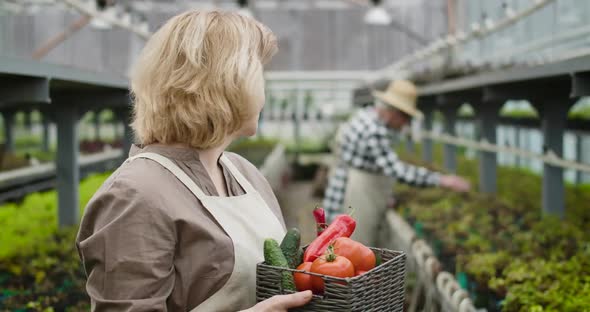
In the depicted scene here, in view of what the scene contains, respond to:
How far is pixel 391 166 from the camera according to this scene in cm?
484

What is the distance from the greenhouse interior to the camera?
138 cm

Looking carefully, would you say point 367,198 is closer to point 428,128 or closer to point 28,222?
point 28,222

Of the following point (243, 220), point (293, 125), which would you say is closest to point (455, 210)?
point (243, 220)

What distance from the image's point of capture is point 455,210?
5066mm

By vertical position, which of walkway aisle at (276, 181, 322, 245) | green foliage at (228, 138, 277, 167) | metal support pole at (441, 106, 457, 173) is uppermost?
metal support pole at (441, 106, 457, 173)

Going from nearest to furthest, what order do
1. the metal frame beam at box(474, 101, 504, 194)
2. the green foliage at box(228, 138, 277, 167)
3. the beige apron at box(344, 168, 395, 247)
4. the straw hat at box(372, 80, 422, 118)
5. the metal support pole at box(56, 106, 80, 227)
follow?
the metal support pole at box(56, 106, 80, 227)
the straw hat at box(372, 80, 422, 118)
the beige apron at box(344, 168, 395, 247)
the metal frame beam at box(474, 101, 504, 194)
the green foliage at box(228, 138, 277, 167)

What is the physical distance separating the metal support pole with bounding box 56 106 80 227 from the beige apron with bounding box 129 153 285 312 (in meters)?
3.19

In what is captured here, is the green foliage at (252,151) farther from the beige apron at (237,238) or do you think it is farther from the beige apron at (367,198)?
the beige apron at (237,238)

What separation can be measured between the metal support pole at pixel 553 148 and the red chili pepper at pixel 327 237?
3137 millimetres

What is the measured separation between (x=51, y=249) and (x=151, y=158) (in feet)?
8.18

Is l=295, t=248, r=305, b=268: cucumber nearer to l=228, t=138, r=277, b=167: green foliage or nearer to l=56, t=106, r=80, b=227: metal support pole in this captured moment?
l=56, t=106, r=80, b=227: metal support pole

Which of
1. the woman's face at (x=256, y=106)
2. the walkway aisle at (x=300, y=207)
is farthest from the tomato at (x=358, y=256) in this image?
the walkway aisle at (x=300, y=207)

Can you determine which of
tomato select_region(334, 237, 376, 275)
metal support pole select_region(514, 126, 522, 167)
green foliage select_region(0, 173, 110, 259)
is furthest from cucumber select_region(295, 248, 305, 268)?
metal support pole select_region(514, 126, 522, 167)

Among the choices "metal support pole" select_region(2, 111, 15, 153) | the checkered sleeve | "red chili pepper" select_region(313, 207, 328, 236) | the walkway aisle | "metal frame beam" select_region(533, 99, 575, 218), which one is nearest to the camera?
"red chili pepper" select_region(313, 207, 328, 236)
